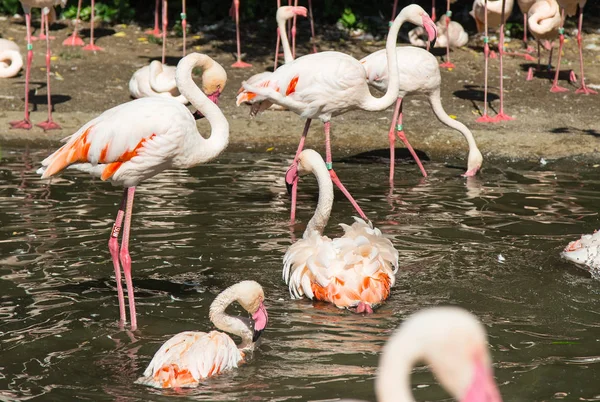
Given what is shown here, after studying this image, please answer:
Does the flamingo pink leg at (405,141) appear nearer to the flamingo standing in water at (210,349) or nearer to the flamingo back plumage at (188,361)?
the flamingo standing in water at (210,349)

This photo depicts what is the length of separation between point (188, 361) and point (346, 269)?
1.40m

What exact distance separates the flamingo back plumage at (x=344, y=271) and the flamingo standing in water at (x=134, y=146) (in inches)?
30.9

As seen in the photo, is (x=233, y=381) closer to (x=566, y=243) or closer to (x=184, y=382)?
(x=184, y=382)

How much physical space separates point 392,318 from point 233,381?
1175 millimetres

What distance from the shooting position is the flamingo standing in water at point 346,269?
17.8 ft

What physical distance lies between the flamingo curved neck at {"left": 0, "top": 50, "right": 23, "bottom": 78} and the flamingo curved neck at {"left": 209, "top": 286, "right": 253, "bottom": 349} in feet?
25.8

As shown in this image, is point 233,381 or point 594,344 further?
point 594,344

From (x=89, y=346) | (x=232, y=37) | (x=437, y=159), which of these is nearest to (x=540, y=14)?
(x=437, y=159)

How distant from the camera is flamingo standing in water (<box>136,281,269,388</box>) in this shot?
434 cm

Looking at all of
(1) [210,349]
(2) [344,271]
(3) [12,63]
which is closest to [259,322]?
(1) [210,349]

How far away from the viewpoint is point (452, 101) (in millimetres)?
11516

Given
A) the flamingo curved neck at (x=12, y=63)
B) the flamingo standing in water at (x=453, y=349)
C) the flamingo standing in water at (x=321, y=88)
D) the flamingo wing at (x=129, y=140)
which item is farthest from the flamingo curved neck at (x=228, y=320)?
the flamingo curved neck at (x=12, y=63)

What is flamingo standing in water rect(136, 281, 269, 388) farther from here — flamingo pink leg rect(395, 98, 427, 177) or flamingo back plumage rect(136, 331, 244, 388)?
flamingo pink leg rect(395, 98, 427, 177)

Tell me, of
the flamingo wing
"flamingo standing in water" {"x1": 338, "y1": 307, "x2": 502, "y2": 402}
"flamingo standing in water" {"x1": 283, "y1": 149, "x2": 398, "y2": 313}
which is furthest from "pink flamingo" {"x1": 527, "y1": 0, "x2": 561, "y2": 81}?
"flamingo standing in water" {"x1": 338, "y1": 307, "x2": 502, "y2": 402}
